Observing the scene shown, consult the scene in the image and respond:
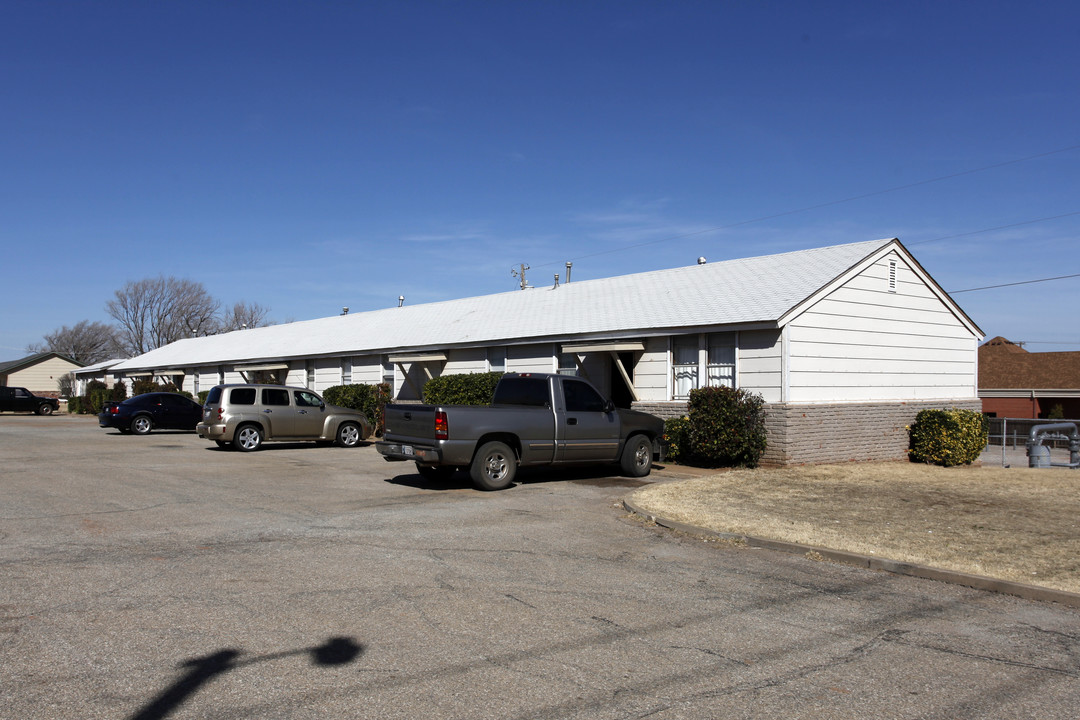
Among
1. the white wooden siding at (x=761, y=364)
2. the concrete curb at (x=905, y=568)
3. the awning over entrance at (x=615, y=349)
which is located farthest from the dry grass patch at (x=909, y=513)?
the awning over entrance at (x=615, y=349)

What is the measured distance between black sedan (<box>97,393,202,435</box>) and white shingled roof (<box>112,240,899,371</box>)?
5.49 m

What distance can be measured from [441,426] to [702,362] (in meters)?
7.85

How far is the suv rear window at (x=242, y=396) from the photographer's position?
2027 centimetres

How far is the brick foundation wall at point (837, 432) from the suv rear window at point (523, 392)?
211 inches

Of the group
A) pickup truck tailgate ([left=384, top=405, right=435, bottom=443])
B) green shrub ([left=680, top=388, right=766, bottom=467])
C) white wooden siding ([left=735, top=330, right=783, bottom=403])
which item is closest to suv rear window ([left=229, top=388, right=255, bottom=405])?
pickup truck tailgate ([left=384, top=405, right=435, bottom=443])

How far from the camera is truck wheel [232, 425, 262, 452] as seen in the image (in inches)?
795

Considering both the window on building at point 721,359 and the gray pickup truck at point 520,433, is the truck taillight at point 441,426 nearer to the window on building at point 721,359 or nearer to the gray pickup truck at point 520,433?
the gray pickup truck at point 520,433

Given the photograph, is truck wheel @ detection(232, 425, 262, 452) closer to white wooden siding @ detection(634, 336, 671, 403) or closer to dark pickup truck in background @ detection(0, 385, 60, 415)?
white wooden siding @ detection(634, 336, 671, 403)

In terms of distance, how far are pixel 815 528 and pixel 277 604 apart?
623 cm

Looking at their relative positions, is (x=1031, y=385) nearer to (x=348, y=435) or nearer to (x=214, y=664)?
(x=348, y=435)

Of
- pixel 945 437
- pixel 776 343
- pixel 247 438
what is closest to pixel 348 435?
pixel 247 438

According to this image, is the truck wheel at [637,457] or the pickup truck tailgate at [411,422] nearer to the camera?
the pickup truck tailgate at [411,422]

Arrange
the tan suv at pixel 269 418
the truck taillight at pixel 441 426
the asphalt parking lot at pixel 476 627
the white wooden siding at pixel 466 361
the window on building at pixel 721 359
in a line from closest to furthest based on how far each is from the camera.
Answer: the asphalt parking lot at pixel 476 627 → the truck taillight at pixel 441 426 → the window on building at pixel 721 359 → the tan suv at pixel 269 418 → the white wooden siding at pixel 466 361

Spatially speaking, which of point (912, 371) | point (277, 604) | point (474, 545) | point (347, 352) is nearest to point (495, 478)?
point (474, 545)
